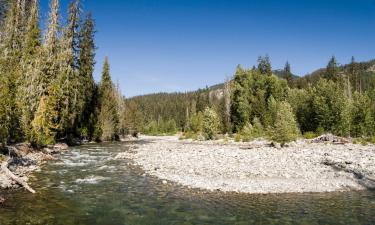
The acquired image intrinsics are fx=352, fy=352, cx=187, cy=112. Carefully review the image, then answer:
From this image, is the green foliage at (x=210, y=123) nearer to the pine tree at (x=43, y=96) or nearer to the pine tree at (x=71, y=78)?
the pine tree at (x=71, y=78)

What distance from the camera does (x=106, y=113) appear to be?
181ft

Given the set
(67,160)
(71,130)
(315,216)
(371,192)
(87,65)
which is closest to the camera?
(315,216)

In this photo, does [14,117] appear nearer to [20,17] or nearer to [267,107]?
[20,17]

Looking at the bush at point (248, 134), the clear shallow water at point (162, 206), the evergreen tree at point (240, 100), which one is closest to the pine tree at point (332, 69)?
the evergreen tree at point (240, 100)

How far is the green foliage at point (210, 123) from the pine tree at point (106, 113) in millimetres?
15371

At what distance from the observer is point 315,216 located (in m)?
13.6

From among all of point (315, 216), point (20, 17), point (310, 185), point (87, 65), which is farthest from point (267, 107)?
point (315, 216)

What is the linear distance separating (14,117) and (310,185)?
20245mm

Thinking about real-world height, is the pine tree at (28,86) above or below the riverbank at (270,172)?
above

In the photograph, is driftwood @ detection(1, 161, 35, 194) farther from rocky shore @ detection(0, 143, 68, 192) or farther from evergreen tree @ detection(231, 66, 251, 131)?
evergreen tree @ detection(231, 66, 251, 131)

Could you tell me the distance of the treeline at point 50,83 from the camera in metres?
24.5

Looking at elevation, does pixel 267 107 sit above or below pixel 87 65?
below

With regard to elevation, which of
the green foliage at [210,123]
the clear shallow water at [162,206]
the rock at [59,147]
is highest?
the green foliage at [210,123]

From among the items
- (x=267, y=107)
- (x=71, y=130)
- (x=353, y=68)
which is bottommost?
(x=71, y=130)
